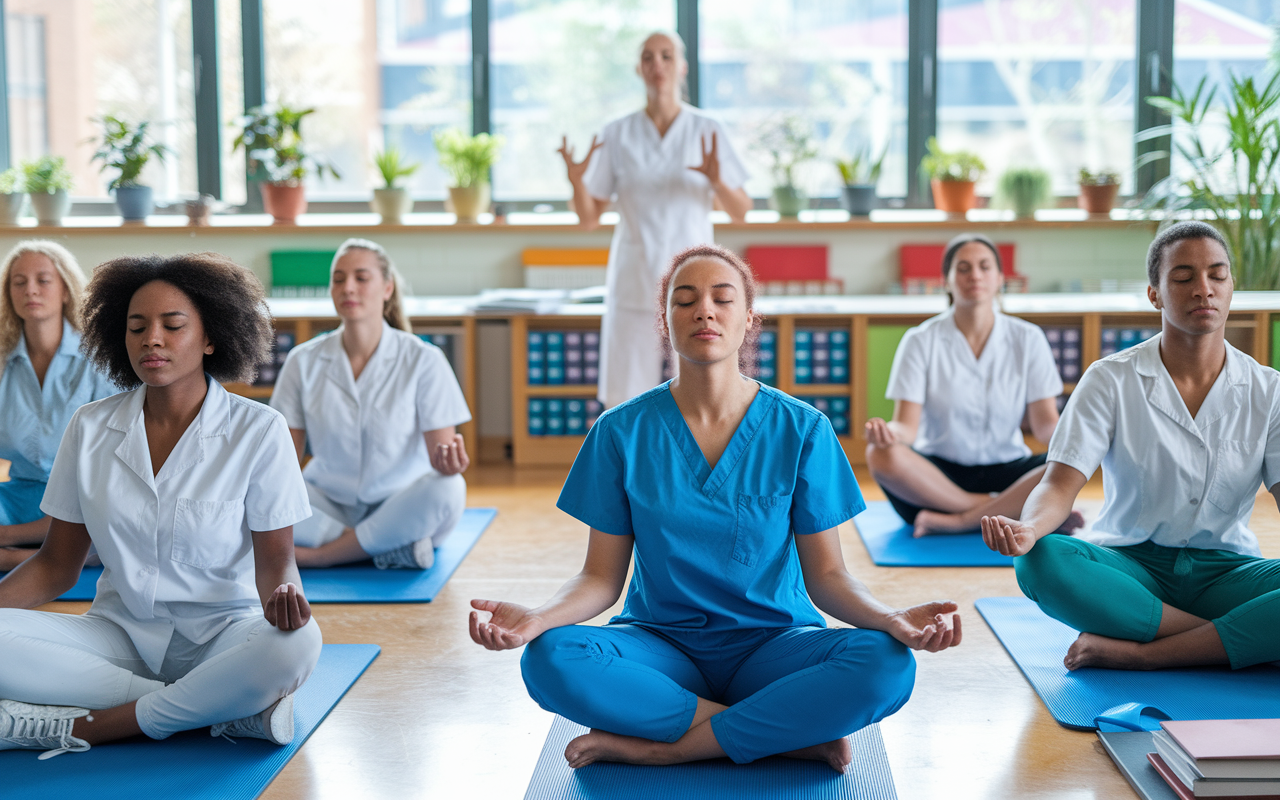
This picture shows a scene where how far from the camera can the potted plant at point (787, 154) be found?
17.5ft

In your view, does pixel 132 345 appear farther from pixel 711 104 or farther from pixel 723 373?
pixel 711 104

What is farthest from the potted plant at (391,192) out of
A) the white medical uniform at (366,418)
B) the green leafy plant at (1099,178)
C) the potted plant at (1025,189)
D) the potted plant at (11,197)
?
the green leafy plant at (1099,178)

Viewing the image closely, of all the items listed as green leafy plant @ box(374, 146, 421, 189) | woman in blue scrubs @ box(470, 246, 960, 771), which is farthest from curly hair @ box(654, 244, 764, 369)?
green leafy plant @ box(374, 146, 421, 189)

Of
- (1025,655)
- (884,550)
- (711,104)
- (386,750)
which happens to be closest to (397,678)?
(386,750)

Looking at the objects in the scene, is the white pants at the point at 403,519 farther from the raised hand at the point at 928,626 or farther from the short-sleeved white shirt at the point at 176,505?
the raised hand at the point at 928,626

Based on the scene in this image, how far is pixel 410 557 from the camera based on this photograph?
3.24 metres

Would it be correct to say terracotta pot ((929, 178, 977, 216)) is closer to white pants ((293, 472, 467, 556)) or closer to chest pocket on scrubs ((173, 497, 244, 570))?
white pants ((293, 472, 467, 556))

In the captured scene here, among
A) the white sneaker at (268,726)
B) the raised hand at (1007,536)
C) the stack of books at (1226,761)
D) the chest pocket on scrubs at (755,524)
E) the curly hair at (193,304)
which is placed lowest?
the white sneaker at (268,726)

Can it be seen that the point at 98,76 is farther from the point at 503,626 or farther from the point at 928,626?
the point at 928,626

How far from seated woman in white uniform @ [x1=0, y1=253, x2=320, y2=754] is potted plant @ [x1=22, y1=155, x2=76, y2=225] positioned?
12.5 ft

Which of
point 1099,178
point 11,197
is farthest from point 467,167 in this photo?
point 1099,178

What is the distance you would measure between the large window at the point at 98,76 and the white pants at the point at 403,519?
10.6 feet

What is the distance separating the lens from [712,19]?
5613mm

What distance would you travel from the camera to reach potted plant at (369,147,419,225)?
538 cm
